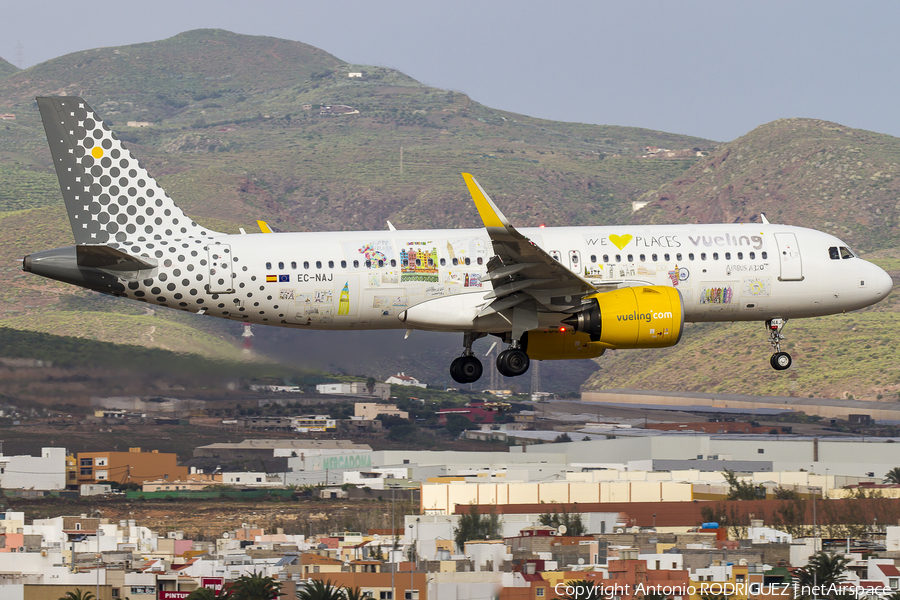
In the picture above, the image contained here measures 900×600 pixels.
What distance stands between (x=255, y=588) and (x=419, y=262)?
27.3 metres

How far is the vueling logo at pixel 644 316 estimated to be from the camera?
3497 cm

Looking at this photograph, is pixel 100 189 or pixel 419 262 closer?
pixel 419 262

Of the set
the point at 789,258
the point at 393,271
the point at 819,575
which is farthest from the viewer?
the point at 819,575

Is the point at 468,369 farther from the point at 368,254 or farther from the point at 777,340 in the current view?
the point at 777,340

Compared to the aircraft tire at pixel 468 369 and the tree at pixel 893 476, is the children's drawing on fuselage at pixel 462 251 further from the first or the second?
the tree at pixel 893 476

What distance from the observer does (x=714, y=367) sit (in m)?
147

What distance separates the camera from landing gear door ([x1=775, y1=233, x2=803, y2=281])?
38125mm

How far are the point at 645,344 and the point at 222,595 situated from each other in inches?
1191

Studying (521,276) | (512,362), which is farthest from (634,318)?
(512,362)

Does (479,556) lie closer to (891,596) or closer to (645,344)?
(891,596)

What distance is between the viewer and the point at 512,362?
122 ft

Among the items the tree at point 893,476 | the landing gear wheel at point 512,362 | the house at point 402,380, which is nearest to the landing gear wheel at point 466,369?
the landing gear wheel at point 512,362

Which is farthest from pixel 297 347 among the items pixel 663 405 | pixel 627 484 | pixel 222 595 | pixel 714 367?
pixel 714 367

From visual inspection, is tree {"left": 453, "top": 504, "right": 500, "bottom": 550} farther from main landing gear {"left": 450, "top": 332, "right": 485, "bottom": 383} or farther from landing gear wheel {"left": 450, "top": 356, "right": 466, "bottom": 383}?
main landing gear {"left": 450, "top": 332, "right": 485, "bottom": 383}
